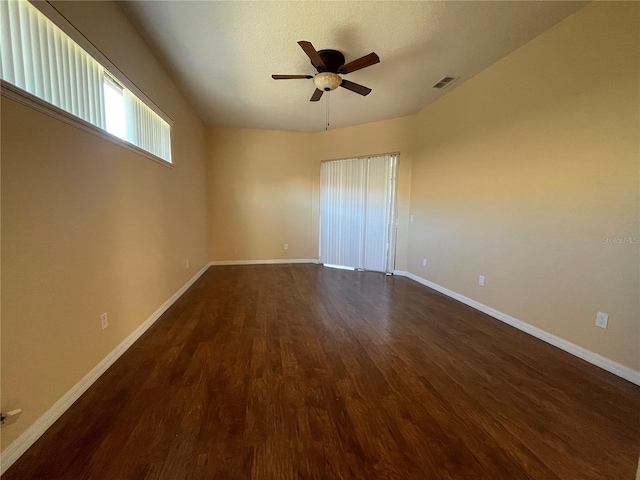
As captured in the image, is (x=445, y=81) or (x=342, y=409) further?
(x=445, y=81)

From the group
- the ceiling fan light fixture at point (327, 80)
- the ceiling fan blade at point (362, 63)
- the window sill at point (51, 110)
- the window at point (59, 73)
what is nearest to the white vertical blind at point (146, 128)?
the window at point (59, 73)

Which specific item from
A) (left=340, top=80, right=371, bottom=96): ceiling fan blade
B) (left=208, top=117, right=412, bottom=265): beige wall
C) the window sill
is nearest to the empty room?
the window sill

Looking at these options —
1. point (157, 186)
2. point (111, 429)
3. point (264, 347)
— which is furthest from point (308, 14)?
point (111, 429)

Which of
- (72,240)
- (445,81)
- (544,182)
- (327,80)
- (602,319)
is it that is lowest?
(602,319)

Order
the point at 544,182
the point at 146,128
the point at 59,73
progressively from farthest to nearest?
the point at 146,128 < the point at 544,182 < the point at 59,73

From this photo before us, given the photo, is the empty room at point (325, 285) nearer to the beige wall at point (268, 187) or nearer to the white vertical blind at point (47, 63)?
the white vertical blind at point (47, 63)

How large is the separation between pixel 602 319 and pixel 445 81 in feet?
9.86

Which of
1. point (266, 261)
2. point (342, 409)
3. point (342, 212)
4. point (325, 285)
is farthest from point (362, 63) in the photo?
point (266, 261)

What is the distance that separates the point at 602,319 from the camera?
1.96 m

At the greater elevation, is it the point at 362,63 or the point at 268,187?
the point at 362,63

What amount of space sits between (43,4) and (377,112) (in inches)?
155

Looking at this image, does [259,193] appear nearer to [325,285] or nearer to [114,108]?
[325,285]

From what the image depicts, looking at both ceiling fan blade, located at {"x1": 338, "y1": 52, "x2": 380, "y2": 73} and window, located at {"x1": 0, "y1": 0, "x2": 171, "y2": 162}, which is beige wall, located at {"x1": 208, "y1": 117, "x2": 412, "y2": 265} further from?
window, located at {"x1": 0, "y1": 0, "x2": 171, "y2": 162}

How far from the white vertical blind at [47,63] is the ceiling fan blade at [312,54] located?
5.02 feet
